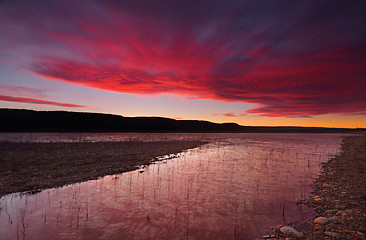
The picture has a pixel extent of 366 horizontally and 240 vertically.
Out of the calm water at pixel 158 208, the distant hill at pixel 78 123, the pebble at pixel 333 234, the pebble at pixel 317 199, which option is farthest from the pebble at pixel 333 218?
the distant hill at pixel 78 123

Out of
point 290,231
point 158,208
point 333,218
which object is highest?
point 333,218

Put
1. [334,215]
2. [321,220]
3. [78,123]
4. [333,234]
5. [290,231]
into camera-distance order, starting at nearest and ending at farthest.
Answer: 1. [333,234]
2. [290,231]
3. [321,220]
4. [334,215]
5. [78,123]

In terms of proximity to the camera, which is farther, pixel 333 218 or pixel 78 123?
pixel 78 123

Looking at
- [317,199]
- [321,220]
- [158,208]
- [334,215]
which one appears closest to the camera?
[321,220]

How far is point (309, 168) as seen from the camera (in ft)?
60.8

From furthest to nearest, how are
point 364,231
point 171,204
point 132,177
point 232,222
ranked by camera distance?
point 132,177 < point 171,204 < point 232,222 < point 364,231

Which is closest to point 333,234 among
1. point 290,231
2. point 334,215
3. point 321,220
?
point 321,220

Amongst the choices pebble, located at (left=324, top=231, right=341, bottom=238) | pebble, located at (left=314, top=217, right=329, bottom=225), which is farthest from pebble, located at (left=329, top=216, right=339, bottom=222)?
pebble, located at (left=324, top=231, right=341, bottom=238)

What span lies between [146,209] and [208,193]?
13.6ft

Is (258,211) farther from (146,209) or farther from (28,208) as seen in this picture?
(28,208)

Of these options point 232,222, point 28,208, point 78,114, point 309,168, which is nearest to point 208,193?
point 232,222

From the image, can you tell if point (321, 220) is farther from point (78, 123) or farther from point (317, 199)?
point (78, 123)

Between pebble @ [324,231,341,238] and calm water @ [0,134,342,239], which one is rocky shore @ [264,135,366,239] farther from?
calm water @ [0,134,342,239]

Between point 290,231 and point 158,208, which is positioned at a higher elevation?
point 290,231
